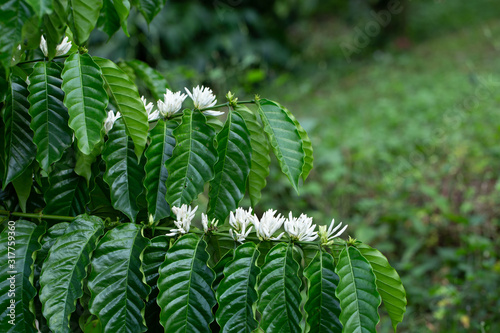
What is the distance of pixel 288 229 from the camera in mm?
966

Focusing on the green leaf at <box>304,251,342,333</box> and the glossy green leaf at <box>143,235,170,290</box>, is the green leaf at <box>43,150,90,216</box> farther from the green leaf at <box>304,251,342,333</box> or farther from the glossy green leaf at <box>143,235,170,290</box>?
the green leaf at <box>304,251,342,333</box>

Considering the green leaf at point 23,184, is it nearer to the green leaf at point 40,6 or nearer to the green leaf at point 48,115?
the green leaf at point 48,115

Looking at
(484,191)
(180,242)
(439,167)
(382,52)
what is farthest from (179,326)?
(382,52)

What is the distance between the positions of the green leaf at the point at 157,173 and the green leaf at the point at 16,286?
252mm

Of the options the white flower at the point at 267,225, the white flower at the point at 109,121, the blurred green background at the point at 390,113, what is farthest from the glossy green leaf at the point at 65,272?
the blurred green background at the point at 390,113

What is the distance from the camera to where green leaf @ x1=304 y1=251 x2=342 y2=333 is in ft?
2.92

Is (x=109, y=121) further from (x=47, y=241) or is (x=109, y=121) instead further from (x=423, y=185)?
(x=423, y=185)

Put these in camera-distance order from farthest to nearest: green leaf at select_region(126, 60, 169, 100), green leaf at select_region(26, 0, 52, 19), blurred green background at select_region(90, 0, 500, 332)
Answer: blurred green background at select_region(90, 0, 500, 332) < green leaf at select_region(126, 60, 169, 100) < green leaf at select_region(26, 0, 52, 19)

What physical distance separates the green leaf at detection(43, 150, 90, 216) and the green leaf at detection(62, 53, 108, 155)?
19 cm

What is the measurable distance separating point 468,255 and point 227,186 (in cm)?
241

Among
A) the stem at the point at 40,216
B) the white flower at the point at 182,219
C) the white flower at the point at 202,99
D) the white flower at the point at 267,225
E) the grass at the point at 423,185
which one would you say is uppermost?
the grass at the point at 423,185

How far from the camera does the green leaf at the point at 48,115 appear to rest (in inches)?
35.9

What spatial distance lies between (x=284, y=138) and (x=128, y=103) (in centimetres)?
35

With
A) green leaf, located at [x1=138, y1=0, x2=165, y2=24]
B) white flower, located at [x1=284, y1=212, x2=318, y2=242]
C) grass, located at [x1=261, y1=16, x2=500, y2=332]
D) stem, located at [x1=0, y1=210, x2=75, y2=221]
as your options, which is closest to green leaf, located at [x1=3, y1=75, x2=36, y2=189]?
stem, located at [x1=0, y1=210, x2=75, y2=221]
